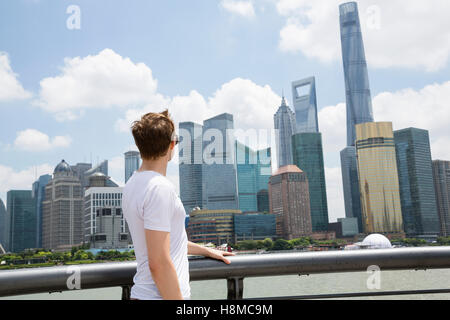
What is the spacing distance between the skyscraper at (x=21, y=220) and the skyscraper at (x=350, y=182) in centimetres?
13216

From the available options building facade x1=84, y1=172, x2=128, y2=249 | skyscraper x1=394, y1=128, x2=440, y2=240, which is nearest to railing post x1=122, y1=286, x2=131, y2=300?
building facade x1=84, y1=172, x2=128, y2=249

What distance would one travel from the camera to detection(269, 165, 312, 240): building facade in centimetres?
13250

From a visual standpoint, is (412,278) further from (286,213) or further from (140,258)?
(286,213)

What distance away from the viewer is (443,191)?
149 metres

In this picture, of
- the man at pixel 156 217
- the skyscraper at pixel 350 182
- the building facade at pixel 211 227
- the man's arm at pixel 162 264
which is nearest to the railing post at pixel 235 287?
the man at pixel 156 217

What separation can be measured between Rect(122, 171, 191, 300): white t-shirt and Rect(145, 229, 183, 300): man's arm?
0.13 ft

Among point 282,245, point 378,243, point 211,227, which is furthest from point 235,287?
point 211,227

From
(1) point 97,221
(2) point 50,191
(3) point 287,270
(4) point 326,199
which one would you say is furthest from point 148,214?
(2) point 50,191

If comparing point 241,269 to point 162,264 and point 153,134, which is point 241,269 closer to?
point 162,264

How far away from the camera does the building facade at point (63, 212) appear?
14888 cm

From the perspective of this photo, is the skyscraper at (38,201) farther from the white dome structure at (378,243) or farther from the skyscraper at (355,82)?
the white dome structure at (378,243)

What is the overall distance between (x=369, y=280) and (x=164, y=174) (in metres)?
1.53

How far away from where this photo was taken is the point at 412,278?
3909 centimetres

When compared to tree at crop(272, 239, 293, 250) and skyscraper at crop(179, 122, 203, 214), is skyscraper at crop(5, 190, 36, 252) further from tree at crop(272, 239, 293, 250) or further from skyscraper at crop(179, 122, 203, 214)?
tree at crop(272, 239, 293, 250)
